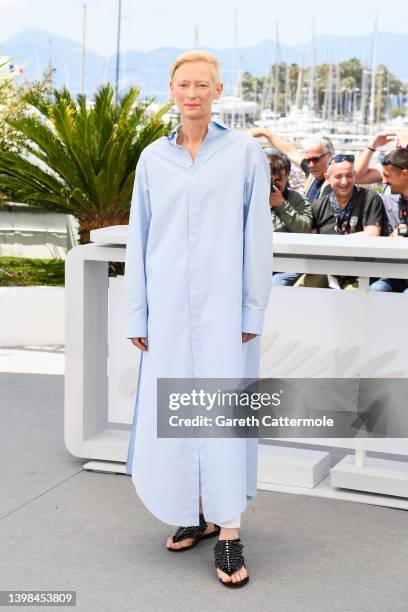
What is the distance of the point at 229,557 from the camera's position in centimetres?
423

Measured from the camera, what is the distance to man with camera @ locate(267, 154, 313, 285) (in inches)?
269

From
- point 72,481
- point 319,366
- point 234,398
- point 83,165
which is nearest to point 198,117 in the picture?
point 234,398

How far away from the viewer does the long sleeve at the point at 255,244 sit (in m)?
4.17

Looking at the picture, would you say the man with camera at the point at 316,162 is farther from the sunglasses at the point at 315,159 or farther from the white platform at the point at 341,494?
the white platform at the point at 341,494

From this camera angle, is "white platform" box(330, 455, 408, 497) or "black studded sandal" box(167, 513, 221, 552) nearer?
"black studded sandal" box(167, 513, 221, 552)

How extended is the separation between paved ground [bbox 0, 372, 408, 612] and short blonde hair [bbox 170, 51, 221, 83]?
1958 mm

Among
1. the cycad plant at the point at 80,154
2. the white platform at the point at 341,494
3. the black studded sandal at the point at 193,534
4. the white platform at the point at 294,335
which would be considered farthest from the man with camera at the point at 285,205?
the cycad plant at the point at 80,154

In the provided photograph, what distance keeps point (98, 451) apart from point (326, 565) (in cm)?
167

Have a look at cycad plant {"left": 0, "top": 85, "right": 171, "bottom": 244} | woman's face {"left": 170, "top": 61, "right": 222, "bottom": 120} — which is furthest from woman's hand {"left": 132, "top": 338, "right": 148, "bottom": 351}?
cycad plant {"left": 0, "top": 85, "right": 171, "bottom": 244}

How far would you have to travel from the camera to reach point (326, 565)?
4.39 m

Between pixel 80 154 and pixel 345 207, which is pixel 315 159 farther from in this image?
pixel 80 154

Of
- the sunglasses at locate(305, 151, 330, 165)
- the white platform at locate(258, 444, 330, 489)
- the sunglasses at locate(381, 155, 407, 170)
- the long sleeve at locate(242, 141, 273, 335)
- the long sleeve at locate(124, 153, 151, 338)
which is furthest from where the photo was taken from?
the sunglasses at locate(305, 151, 330, 165)

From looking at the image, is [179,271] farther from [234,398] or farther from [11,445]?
[11,445]

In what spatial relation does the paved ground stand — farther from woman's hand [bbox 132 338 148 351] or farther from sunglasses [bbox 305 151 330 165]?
sunglasses [bbox 305 151 330 165]
